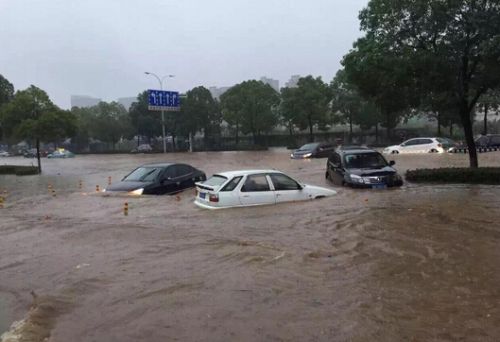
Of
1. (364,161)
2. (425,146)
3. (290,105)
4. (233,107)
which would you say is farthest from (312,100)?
(364,161)

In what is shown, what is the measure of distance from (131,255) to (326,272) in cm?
337

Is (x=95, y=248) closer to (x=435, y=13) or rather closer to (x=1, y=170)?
(x=435, y=13)

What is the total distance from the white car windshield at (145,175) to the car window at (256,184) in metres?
5.22

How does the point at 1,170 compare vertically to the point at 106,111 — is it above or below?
below

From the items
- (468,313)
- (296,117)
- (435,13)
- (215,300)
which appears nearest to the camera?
(468,313)

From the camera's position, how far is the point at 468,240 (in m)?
9.58

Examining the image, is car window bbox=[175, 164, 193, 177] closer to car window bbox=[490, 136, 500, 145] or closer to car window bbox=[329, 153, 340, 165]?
car window bbox=[329, 153, 340, 165]

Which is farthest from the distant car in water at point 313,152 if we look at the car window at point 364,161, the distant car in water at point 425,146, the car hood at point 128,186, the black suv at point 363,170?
the car hood at point 128,186

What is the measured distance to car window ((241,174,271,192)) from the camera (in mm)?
13478

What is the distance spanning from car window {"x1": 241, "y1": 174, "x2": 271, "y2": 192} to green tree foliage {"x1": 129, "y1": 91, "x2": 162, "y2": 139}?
7260 centimetres

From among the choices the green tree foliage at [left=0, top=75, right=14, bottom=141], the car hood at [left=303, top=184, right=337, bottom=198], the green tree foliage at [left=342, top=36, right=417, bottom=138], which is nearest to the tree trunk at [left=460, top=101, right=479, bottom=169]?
the green tree foliage at [left=342, top=36, right=417, bottom=138]

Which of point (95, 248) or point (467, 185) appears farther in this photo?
point (467, 185)

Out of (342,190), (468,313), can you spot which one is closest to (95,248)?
(468,313)

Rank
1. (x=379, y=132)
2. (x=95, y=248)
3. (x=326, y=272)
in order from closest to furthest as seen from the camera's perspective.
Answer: (x=326, y=272) → (x=95, y=248) → (x=379, y=132)
